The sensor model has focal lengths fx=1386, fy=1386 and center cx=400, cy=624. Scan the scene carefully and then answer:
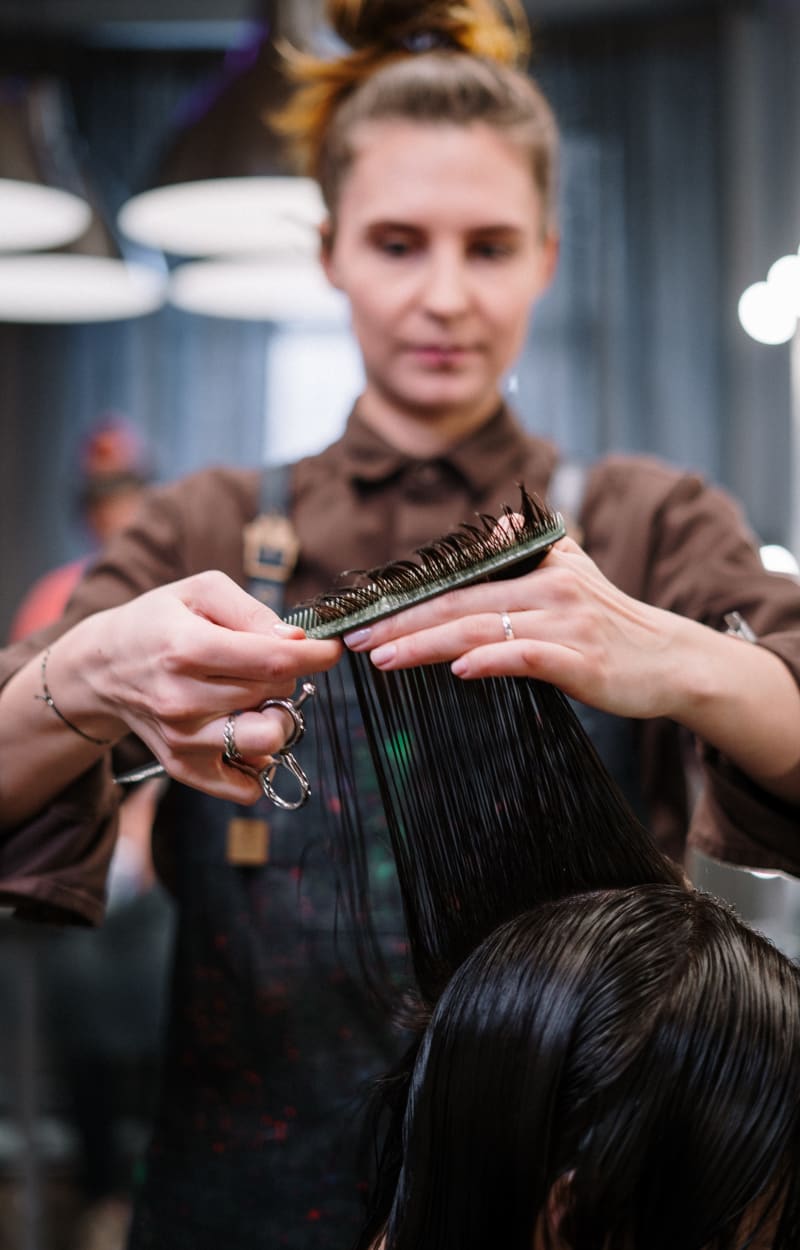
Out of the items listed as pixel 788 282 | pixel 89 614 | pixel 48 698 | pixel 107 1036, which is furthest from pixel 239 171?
pixel 107 1036

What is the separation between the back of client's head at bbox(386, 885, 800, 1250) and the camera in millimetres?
779

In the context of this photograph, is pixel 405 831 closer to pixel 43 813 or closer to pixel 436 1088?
pixel 436 1088

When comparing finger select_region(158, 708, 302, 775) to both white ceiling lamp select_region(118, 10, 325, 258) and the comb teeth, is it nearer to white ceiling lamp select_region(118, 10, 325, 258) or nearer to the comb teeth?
the comb teeth

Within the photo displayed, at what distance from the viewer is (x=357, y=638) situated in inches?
35.0

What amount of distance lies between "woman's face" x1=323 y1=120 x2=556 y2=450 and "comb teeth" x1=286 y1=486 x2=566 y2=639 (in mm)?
447

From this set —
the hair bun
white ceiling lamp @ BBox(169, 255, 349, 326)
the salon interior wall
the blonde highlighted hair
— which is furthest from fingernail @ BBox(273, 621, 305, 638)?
the salon interior wall

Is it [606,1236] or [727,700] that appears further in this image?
[727,700]

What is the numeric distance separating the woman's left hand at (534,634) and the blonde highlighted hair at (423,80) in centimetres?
59

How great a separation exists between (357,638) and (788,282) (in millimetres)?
1640

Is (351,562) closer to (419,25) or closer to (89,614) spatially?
(89,614)

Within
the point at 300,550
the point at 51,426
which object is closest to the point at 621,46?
the point at 51,426

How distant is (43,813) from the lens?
117 centimetres

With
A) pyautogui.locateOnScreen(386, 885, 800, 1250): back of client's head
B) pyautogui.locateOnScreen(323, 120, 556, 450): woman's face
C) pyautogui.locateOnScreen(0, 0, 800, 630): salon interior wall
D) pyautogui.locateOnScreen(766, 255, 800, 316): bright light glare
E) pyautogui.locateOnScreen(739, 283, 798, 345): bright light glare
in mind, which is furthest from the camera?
pyautogui.locateOnScreen(0, 0, 800, 630): salon interior wall

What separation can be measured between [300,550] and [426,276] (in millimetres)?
292
